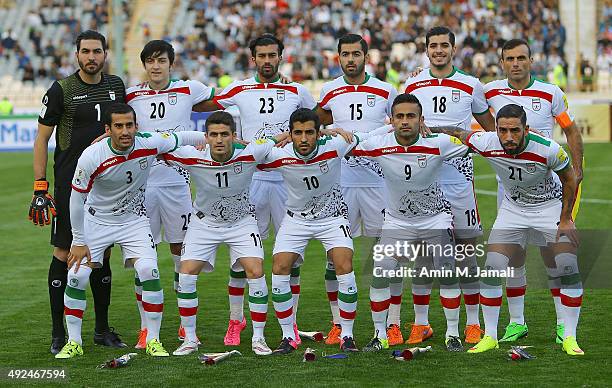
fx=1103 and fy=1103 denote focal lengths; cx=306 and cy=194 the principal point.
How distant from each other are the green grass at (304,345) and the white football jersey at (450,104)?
4.75 ft

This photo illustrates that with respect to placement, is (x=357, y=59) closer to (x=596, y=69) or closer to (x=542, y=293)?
(x=542, y=293)

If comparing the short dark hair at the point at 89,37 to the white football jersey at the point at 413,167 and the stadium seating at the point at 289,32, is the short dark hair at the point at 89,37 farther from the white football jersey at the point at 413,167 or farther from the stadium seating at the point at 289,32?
the stadium seating at the point at 289,32

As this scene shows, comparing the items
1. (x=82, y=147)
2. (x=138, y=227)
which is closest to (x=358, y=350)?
(x=138, y=227)

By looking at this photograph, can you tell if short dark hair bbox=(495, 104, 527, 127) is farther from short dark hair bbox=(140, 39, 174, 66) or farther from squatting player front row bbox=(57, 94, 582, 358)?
short dark hair bbox=(140, 39, 174, 66)

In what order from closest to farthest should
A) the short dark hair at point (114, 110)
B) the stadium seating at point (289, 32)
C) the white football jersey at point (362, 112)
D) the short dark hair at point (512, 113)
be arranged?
the short dark hair at point (512, 113), the short dark hair at point (114, 110), the white football jersey at point (362, 112), the stadium seating at point (289, 32)

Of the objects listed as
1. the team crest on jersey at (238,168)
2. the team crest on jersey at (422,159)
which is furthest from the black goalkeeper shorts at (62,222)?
the team crest on jersey at (422,159)

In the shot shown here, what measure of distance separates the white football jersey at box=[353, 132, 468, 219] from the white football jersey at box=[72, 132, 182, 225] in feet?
5.55

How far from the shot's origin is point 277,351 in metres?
8.93

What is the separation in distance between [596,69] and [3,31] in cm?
2218

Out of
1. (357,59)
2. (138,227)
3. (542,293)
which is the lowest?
(542,293)

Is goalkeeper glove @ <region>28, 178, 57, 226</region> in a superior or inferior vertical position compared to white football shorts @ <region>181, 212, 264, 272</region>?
superior

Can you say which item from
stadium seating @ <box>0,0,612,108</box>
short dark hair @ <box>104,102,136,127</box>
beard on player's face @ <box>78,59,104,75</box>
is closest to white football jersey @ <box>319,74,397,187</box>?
short dark hair @ <box>104,102,136,127</box>

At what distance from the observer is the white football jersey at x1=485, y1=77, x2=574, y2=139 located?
957 cm

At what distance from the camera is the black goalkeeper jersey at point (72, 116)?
30.3ft
